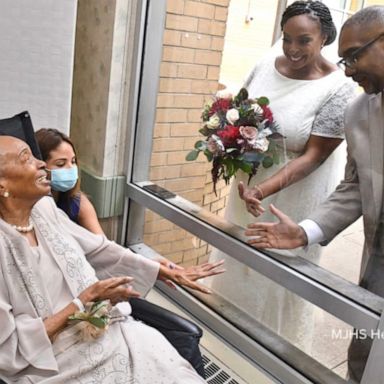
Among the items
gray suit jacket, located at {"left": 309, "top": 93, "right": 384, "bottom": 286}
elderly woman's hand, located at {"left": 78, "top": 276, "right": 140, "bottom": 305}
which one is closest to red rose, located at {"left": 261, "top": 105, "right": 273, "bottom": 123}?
gray suit jacket, located at {"left": 309, "top": 93, "right": 384, "bottom": 286}

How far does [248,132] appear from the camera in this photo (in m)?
1.79

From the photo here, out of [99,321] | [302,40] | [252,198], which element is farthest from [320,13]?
[99,321]

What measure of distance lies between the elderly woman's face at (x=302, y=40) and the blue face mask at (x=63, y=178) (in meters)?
1.00

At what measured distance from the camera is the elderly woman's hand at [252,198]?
1.92 m

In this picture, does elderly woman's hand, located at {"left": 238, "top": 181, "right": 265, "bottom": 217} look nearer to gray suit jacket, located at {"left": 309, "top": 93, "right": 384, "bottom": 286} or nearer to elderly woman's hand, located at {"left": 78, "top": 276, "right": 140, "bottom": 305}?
gray suit jacket, located at {"left": 309, "top": 93, "right": 384, "bottom": 286}

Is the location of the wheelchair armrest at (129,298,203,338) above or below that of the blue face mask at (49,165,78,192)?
below

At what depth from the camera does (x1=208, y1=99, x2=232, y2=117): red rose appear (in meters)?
1.87

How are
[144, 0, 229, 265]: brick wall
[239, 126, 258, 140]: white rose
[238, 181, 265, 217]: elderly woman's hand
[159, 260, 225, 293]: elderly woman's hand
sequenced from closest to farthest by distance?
[159, 260, 225, 293]: elderly woman's hand → [239, 126, 258, 140]: white rose → [238, 181, 265, 217]: elderly woman's hand → [144, 0, 229, 265]: brick wall

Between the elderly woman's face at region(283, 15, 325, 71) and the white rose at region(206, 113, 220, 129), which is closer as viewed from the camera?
the elderly woman's face at region(283, 15, 325, 71)

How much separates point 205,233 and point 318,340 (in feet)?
2.32

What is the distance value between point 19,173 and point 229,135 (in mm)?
817

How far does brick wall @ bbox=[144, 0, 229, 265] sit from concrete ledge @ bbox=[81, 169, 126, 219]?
0.22 metres

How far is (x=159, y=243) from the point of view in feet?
9.35

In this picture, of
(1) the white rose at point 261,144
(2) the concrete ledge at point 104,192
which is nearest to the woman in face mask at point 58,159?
(2) the concrete ledge at point 104,192
